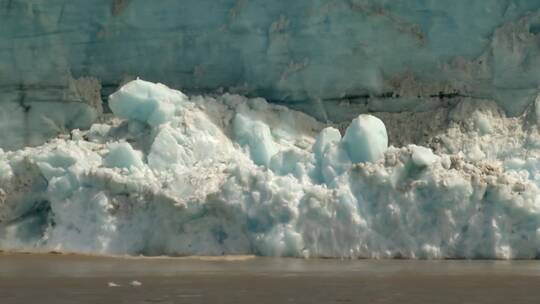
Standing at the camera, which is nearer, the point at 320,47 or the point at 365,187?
the point at 365,187

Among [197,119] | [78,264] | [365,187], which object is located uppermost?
[197,119]

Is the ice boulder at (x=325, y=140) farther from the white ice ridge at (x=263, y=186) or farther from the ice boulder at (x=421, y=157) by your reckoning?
the ice boulder at (x=421, y=157)

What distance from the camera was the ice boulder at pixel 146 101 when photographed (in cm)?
1645

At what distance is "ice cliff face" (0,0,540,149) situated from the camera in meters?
17.2

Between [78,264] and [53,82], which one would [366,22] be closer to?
[53,82]

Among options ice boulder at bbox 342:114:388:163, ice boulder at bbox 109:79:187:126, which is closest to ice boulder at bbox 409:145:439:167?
ice boulder at bbox 342:114:388:163

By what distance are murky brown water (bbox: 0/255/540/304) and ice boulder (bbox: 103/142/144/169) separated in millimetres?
1914

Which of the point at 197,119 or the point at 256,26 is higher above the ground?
the point at 256,26

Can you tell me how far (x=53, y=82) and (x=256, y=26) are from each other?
3.30 m

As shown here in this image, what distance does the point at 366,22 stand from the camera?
56.6 ft

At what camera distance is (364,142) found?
15.3 meters

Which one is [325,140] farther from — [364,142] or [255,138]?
[255,138]

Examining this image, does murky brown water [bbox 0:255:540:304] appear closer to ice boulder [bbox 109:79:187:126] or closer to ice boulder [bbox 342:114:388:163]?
ice boulder [bbox 342:114:388:163]

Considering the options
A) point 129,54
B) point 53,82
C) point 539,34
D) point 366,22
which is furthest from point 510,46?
point 53,82
